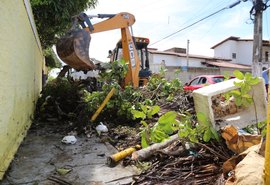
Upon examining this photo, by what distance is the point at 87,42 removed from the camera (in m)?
7.15

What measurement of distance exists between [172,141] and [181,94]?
351 cm

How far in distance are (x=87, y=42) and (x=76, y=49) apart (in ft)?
1.33

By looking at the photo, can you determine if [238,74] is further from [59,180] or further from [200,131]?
[59,180]

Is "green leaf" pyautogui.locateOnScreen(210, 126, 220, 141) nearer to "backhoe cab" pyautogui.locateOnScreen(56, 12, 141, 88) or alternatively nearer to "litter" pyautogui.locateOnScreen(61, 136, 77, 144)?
"litter" pyautogui.locateOnScreen(61, 136, 77, 144)

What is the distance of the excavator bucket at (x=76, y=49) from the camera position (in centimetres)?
692

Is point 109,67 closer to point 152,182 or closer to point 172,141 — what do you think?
point 172,141

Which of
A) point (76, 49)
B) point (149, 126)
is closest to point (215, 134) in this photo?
point (149, 126)

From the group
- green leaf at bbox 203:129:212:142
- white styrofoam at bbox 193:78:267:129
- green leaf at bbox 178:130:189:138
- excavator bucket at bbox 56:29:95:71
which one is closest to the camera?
green leaf at bbox 203:129:212:142

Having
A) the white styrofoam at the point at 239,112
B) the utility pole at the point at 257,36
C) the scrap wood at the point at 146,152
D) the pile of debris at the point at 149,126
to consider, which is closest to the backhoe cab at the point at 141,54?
the pile of debris at the point at 149,126

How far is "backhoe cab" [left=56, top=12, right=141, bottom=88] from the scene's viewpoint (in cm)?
698

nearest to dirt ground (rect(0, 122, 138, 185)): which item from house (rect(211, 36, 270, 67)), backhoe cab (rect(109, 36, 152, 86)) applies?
backhoe cab (rect(109, 36, 152, 86))

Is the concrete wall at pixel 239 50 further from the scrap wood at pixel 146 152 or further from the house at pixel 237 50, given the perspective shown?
the scrap wood at pixel 146 152

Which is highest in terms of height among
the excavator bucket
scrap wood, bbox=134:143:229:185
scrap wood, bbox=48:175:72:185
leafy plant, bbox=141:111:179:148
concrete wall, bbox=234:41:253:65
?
the excavator bucket

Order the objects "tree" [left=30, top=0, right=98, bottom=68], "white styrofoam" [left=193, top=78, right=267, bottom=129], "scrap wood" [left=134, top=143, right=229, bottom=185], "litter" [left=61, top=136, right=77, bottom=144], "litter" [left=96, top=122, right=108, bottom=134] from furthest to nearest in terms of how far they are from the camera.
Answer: "tree" [left=30, top=0, right=98, bottom=68]
"litter" [left=96, top=122, right=108, bottom=134]
"litter" [left=61, top=136, right=77, bottom=144]
"white styrofoam" [left=193, top=78, right=267, bottom=129]
"scrap wood" [left=134, top=143, right=229, bottom=185]
